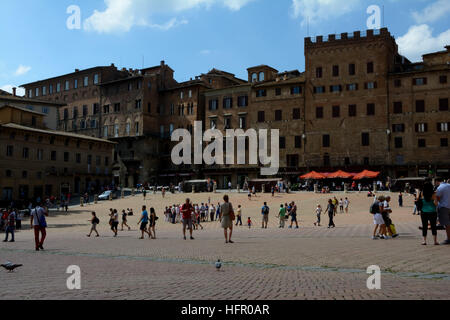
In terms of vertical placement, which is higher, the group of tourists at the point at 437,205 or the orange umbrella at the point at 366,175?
the orange umbrella at the point at 366,175

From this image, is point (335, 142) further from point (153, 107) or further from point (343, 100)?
point (153, 107)

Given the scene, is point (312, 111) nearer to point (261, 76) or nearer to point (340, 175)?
point (340, 175)

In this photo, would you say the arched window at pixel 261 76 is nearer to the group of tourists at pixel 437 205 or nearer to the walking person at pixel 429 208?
the group of tourists at pixel 437 205

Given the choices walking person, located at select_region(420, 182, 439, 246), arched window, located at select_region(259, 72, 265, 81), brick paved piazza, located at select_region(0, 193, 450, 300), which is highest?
arched window, located at select_region(259, 72, 265, 81)

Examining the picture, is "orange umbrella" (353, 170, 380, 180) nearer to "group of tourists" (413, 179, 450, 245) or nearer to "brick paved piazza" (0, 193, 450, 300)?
"brick paved piazza" (0, 193, 450, 300)

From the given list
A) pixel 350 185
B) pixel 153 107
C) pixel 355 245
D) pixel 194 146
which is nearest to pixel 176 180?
pixel 194 146

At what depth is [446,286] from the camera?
691 cm

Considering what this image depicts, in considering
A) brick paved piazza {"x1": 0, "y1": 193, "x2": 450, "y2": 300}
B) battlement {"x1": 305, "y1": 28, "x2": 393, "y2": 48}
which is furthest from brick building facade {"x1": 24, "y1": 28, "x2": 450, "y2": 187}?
brick paved piazza {"x1": 0, "y1": 193, "x2": 450, "y2": 300}

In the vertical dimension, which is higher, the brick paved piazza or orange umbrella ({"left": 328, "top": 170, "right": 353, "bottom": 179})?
orange umbrella ({"left": 328, "top": 170, "right": 353, "bottom": 179})

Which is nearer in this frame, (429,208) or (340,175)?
(429,208)

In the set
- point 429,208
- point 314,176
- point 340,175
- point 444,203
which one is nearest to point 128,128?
point 314,176

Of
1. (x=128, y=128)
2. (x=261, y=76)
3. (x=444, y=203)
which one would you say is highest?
(x=261, y=76)

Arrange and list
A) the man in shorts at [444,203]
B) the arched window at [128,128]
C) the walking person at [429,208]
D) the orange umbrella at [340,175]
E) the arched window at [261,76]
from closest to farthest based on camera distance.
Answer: the man in shorts at [444,203] → the walking person at [429,208] → the orange umbrella at [340,175] → the arched window at [261,76] → the arched window at [128,128]

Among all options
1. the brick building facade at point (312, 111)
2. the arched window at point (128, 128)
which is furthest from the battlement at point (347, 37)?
the arched window at point (128, 128)
